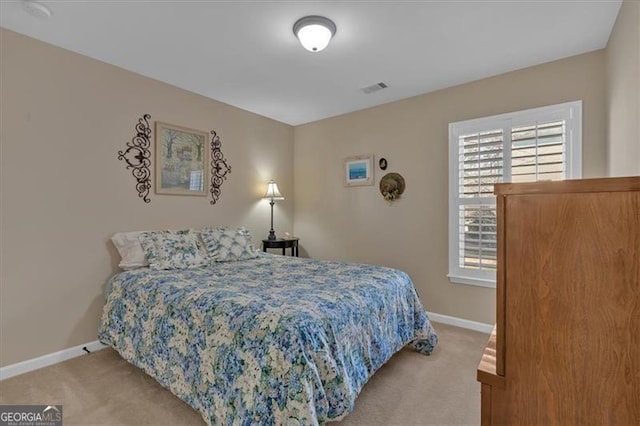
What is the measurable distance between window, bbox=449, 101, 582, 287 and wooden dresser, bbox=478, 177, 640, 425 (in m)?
2.32

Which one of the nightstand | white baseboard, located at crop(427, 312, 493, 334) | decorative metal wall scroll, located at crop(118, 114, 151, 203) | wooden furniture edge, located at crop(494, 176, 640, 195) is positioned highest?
decorative metal wall scroll, located at crop(118, 114, 151, 203)

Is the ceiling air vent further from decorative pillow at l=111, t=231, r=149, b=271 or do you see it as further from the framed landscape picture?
decorative pillow at l=111, t=231, r=149, b=271

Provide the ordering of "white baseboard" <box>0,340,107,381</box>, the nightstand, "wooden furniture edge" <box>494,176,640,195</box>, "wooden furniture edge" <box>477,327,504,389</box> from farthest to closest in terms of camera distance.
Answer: the nightstand → "white baseboard" <box>0,340,107,381</box> → "wooden furniture edge" <box>477,327,504,389</box> → "wooden furniture edge" <box>494,176,640,195</box>

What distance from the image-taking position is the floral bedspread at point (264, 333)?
4.62ft

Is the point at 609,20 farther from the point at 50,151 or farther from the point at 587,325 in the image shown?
the point at 50,151

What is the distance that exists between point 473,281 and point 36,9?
4136 millimetres

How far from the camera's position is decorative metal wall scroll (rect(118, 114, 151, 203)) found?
2.92 m

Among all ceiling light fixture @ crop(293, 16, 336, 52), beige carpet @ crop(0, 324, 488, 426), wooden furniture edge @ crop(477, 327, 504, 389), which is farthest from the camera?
ceiling light fixture @ crop(293, 16, 336, 52)

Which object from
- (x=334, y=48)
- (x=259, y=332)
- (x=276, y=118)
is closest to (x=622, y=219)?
(x=259, y=332)

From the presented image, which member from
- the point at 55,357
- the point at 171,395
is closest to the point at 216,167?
the point at 55,357

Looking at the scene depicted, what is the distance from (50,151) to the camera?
2.44 meters

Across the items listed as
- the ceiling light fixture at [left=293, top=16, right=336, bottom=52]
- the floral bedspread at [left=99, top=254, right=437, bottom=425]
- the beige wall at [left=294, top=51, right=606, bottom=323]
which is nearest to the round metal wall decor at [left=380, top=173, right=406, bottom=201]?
the beige wall at [left=294, top=51, right=606, bottom=323]

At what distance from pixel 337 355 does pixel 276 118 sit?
3.56 meters

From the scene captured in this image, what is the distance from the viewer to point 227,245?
3146mm
